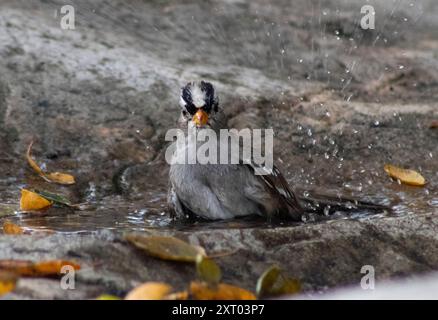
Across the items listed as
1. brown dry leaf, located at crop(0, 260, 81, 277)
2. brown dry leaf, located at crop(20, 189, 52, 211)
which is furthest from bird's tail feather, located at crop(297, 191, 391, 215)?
brown dry leaf, located at crop(0, 260, 81, 277)

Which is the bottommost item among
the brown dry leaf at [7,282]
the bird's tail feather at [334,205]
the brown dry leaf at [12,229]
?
the brown dry leaf at [7,282]

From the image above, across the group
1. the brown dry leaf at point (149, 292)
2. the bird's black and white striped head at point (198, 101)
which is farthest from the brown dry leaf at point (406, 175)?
the brown dry leaf at point (149, 292)

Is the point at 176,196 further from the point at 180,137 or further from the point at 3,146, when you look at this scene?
the point at 3,146

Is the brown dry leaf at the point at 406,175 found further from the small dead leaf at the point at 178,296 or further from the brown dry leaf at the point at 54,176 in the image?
the small dead leaf at the point at 178,296

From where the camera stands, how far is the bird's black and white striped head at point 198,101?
509 centimetres

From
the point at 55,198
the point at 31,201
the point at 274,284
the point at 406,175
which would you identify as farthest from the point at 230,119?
the point at 274,284

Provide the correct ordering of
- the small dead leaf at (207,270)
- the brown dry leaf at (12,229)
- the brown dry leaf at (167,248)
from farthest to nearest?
the brown dry leaf at (12,229), the brown dry leaf at (167,248), the small dead leaf at (207,270)

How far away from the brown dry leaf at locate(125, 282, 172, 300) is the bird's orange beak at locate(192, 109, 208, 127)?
1774 mm

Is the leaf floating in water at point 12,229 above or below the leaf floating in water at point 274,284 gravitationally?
above

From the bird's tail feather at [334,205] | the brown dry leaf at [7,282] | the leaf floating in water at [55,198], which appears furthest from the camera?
the bird's tail feather at [334,205]

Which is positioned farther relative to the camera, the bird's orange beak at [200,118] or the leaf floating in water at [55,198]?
the leaf floating in water at [55,198]

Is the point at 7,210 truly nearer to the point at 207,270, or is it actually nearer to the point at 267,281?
the point at 207,270

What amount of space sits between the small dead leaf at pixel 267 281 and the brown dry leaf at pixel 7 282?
3.02 feet

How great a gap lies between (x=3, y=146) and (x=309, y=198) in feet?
6.56
